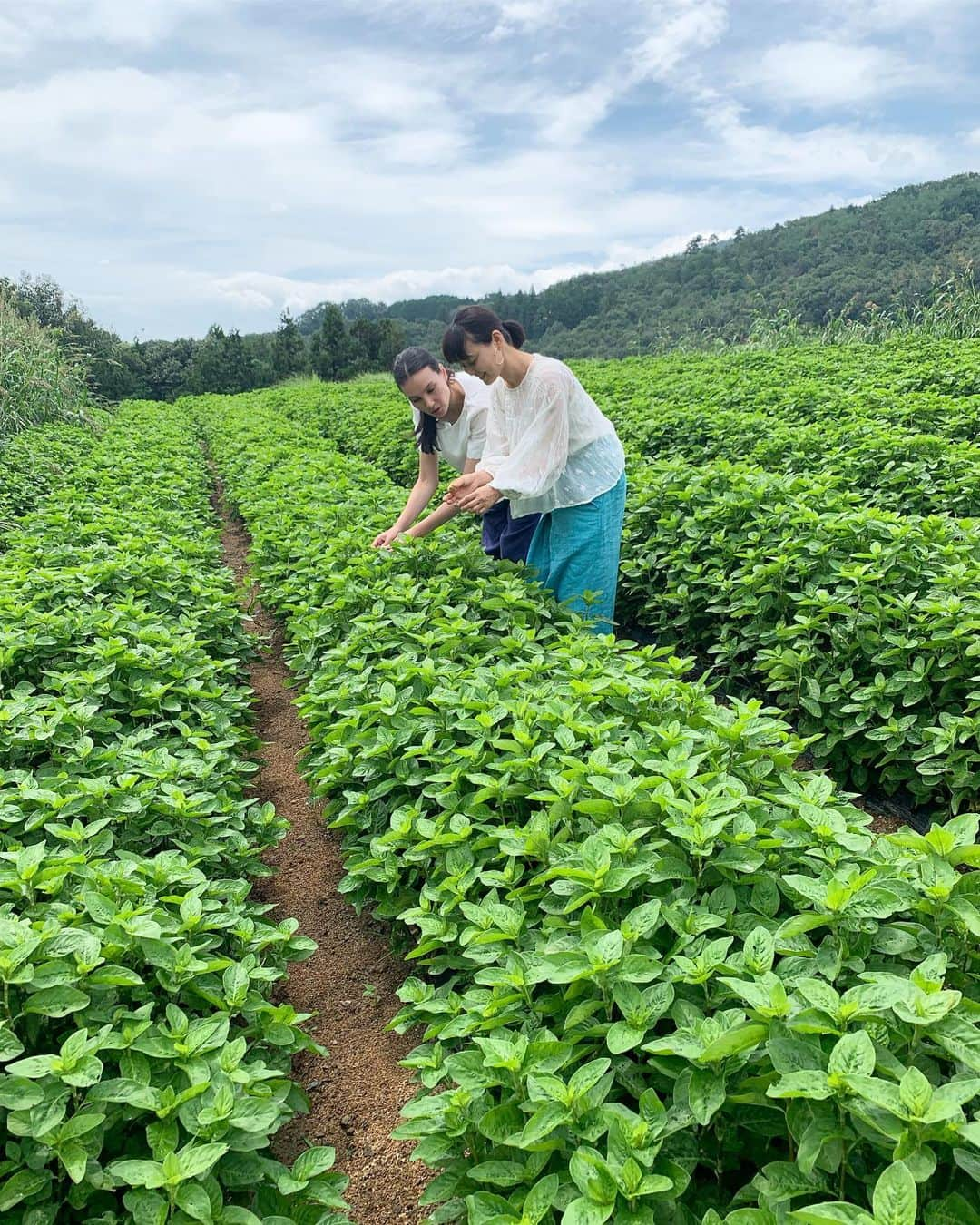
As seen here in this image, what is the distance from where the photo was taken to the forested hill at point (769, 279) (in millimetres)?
30594

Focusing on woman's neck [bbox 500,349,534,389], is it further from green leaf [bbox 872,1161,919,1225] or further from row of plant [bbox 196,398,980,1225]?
green leaf [bbox 872,1161,919,1225]

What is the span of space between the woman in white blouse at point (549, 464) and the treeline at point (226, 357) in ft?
103

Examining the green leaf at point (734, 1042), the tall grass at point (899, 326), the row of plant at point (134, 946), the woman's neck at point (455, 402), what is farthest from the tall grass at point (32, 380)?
the tall grass at point (899, 326)

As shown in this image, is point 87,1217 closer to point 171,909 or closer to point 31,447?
point 171,909

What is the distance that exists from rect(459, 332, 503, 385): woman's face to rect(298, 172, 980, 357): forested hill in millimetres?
23340

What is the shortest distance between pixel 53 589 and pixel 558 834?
3.04 metres

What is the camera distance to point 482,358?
141 inches

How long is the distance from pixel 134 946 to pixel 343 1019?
94 centimetres

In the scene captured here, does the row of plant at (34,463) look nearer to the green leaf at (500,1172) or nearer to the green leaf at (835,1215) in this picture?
the green leaf at (500,1172)

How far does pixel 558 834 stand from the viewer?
2051 millimetres

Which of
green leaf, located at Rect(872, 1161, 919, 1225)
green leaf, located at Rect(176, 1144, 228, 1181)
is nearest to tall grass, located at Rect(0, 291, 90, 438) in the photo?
green leaf, located at Rect(176, 1144, 228, 1181)

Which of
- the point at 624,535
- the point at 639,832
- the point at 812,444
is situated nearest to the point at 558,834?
the point at 639,832

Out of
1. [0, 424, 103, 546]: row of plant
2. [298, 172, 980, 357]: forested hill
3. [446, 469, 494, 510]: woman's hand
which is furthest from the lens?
[298, 172, 980, 357]: forested hill

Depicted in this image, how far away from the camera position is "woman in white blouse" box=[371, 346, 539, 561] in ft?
13.5
